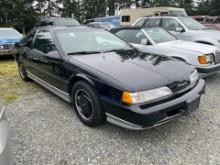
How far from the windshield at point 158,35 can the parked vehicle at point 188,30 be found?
1.30 m

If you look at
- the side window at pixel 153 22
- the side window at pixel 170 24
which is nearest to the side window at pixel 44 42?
the side window at pixel 170 24

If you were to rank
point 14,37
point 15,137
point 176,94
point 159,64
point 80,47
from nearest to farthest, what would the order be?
point 176,94 < point 15,137 < point 159,64 < point 80,47 < point 14,37

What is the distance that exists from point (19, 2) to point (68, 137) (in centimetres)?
2840

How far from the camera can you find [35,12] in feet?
99.4

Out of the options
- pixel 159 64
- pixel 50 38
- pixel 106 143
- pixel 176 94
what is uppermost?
pixel 50 38

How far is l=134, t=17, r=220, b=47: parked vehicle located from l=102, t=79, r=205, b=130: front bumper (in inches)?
182

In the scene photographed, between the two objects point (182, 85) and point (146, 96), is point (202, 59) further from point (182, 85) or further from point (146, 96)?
point (146, 96)

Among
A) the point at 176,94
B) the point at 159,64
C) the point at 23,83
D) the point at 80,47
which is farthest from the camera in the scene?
the point at 23,83

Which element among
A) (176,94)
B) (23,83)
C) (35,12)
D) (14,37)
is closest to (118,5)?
(35,12)

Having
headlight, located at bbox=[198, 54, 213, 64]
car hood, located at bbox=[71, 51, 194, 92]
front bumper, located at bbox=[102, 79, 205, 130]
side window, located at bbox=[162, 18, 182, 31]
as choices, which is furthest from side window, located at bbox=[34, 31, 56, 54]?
side window, located at bbox=[162, 18, 182, 31]

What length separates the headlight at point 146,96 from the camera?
284 cm

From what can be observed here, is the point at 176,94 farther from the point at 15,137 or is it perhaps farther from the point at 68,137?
the point at 15,137

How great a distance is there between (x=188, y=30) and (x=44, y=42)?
5120 mm

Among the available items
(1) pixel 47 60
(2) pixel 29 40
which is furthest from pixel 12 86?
(1) pixel 47 60
